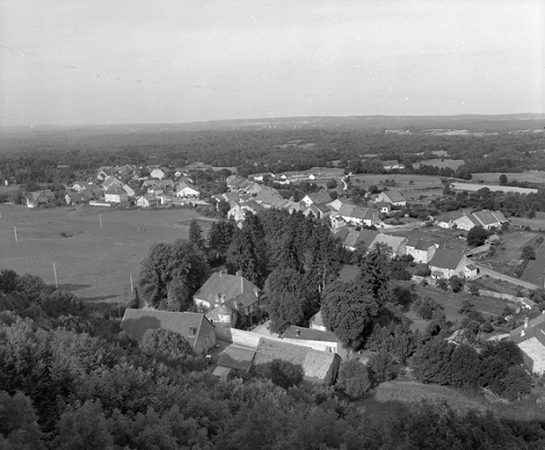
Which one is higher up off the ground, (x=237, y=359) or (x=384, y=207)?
(x=384, y=207)

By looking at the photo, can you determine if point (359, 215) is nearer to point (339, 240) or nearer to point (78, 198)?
point (339, 240)

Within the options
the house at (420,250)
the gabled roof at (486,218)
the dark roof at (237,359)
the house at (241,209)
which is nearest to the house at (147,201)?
the house at (241,209)

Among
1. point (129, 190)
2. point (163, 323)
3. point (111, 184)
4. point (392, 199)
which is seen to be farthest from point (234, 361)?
point (111, 184)

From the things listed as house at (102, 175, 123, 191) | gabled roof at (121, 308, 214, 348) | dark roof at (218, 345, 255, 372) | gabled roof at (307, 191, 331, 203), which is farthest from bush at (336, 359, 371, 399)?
house at (102, 175, 123, 191)

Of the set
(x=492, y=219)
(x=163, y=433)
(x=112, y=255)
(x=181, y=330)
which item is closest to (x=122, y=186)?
(x=112, y=255)

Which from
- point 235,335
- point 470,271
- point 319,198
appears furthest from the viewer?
point 319,198

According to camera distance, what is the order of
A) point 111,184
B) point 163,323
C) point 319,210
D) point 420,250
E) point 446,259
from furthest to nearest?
point 111,184
point 319,210
point 420,250
point 446,259
point 163,323

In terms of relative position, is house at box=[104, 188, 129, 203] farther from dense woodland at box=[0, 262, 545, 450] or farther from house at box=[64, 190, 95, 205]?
dense woodland at box=[0, 262, 545, 450]
